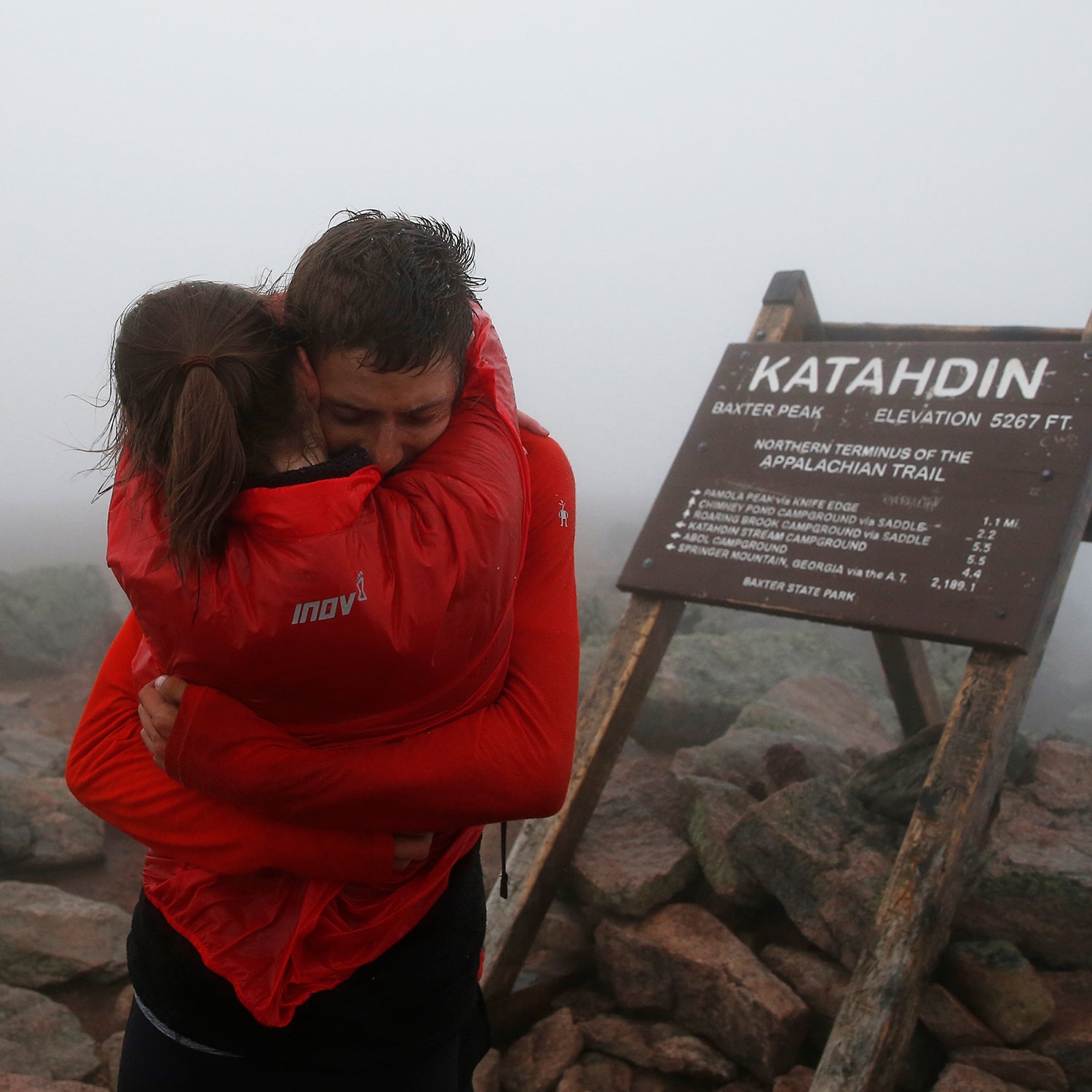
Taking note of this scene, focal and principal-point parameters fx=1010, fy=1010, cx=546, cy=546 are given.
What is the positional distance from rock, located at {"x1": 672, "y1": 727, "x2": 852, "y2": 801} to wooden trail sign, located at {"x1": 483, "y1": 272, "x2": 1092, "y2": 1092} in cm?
80

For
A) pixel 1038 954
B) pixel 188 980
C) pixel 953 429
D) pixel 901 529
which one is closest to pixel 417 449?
pixel 188 980

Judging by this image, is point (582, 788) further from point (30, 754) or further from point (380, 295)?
point (30, 754)

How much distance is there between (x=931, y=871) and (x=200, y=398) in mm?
2159

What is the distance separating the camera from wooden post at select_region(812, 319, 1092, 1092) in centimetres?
241

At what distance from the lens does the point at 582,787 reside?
10.3 ft

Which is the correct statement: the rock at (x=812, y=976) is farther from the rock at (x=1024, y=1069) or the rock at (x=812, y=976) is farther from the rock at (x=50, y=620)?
the rock at (x=50, y=620)

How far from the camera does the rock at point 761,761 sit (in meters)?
3.75

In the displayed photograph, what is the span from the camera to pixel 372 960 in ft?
Result: 4.83

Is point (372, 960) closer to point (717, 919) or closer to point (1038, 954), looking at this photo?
point (717, 919)

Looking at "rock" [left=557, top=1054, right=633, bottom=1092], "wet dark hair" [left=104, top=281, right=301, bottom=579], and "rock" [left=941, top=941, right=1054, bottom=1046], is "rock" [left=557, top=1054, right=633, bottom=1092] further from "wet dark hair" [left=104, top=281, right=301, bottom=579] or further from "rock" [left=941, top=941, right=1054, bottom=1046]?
"wet dark hair" [left=104, top=281, right=301, bottom=579]

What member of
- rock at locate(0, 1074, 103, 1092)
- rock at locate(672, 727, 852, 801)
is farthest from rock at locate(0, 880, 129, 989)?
rock at locate(672, 727, 852, 801)

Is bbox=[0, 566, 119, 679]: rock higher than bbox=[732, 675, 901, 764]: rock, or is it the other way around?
bbox=[732, 675, 901, 764]: rock

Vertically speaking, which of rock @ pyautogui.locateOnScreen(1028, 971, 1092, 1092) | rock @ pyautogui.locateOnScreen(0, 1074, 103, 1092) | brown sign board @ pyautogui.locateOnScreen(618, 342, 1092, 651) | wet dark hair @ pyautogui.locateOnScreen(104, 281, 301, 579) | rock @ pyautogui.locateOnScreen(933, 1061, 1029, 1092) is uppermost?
brown sign board @ pyautogui.locateOnScreen(618, 342, 1092, 651)

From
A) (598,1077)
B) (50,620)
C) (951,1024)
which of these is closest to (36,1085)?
(598,1077)
